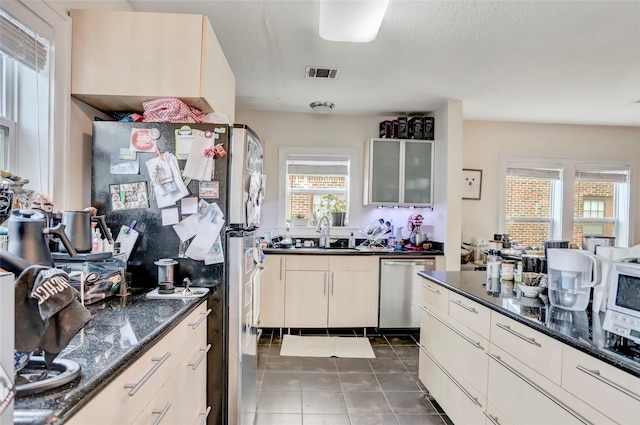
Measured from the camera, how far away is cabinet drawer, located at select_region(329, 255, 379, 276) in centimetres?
372

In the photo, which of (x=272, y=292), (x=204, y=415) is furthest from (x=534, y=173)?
(x=204, y=415)

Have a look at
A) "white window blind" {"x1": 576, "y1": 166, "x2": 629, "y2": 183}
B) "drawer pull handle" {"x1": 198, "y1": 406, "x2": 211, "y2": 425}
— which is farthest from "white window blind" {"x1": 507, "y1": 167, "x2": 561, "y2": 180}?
"drawer pull handle" {"x1": 198, "y1": 406, "x2": 211, "y2": 425}

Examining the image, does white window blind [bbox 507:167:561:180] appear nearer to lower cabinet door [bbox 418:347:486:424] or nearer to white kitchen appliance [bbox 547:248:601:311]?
lower cabinet door [bbox 418:347:486:424]

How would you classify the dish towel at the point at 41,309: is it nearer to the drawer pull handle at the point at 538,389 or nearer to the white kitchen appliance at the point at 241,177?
the white kitchen appliance at the point at 241,177

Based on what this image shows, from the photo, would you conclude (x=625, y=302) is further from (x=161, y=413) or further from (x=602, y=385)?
(x=161, y=413)

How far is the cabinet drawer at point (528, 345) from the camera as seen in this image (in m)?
1.30

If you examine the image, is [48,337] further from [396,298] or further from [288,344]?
[396,298]

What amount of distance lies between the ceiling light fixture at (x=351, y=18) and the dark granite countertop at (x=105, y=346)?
164 centimetres

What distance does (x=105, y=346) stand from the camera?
1019mm

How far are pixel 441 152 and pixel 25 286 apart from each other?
3822mm

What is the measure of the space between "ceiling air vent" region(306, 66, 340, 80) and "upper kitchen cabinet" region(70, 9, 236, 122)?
1.31 meters

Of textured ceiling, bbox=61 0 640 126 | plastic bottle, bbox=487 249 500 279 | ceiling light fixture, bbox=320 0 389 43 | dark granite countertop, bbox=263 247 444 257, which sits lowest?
dark granite countertop, bbox=263 247 444 257

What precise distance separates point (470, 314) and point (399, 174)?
240 cm

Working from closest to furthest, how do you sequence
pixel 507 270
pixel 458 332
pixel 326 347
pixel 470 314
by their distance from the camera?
pixel 470 314 → pixel 458 332 → pixel 507 270 → pixel 326 347
